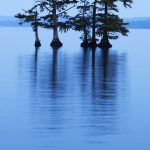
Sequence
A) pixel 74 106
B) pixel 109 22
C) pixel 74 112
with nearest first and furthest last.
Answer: pixel 74 112 < pixel 74 106 < pixel 109 22

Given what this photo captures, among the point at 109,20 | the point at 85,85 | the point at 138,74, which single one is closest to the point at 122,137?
the point at 85,85

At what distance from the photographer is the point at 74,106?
1705 centimetres

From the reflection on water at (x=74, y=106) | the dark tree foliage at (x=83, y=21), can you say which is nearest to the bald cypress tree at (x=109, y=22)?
the dark tree foliage at (x=83, y=21)

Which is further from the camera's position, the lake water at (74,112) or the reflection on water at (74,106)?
the reflection on water at (74,106)

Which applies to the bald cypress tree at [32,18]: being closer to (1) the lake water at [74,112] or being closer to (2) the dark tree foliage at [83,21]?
(2) the dark tree foliage at [83,21]

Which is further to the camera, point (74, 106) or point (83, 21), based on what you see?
point (83, 21)

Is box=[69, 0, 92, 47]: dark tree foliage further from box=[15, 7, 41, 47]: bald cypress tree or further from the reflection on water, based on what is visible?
the reflection on water

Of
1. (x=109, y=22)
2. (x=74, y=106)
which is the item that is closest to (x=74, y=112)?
(x=74, y=106)

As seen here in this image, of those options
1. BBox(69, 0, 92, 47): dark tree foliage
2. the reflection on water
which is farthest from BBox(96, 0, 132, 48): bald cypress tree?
the reflection on water

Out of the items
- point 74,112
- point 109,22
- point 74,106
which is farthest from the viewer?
point 109,22

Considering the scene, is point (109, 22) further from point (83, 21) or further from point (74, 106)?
point (74, 106)

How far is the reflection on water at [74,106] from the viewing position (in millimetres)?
12445

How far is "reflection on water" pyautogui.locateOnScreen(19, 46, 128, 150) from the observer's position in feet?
40.8

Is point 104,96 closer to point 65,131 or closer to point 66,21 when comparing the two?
point 65,131
